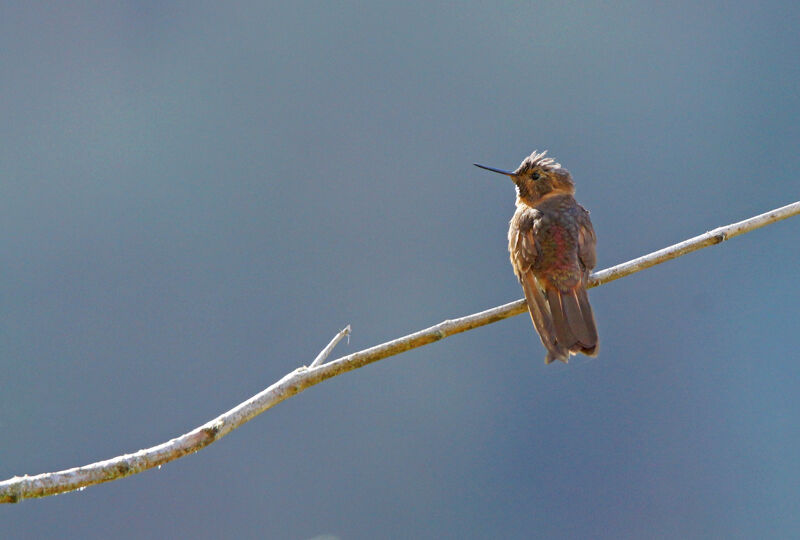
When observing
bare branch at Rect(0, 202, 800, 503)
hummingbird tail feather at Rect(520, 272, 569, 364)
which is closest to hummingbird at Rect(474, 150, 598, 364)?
hummingbird tail feather at Rect(520, 272, 569, 364)

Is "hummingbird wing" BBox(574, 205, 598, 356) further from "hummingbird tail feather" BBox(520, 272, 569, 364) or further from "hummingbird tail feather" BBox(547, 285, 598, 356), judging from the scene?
"hummingbird tail feather" BBox(520, 272, 569, 364)

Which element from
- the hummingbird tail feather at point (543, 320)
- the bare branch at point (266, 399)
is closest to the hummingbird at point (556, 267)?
the hummingbird tail feather at point (543, 320)

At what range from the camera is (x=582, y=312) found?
3.32 m

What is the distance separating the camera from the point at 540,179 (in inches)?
161

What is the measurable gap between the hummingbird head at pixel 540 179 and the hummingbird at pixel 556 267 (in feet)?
0.04

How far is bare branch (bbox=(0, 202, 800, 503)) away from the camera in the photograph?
1554mm

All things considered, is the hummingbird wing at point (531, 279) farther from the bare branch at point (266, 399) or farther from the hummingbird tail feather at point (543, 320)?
the bare branch at point (266, 399)

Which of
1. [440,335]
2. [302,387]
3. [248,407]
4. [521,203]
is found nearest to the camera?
[248,407]

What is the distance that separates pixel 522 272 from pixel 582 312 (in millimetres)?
328

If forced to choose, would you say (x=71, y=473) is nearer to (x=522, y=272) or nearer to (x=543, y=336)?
(x=543, y=336)

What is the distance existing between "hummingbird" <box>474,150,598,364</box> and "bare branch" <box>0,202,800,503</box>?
0.26 m

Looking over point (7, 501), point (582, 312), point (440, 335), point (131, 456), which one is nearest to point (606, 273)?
point (582, 312)

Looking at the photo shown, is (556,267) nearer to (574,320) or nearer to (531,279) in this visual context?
(531,279)

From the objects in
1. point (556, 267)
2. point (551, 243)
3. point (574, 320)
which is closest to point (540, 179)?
point (551, 243)
